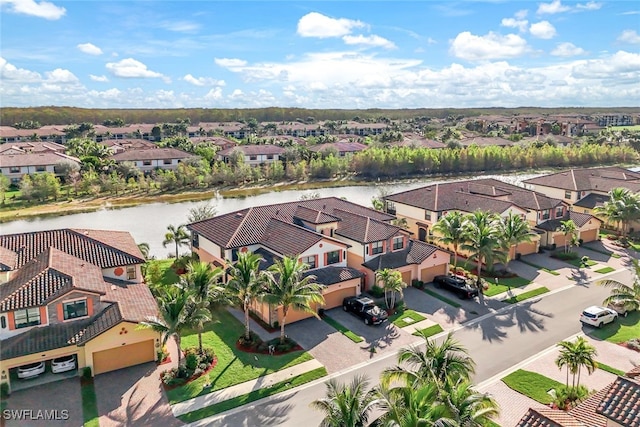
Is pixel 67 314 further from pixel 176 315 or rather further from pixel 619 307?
pixel 619 307

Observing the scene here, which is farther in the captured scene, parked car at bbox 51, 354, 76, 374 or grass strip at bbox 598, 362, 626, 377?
grass strip at bbox 598, 362, 626, 377

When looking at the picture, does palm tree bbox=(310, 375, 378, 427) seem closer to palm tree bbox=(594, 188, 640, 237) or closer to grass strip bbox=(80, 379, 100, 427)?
grass strip bbox=(80, 379, 100, 427)

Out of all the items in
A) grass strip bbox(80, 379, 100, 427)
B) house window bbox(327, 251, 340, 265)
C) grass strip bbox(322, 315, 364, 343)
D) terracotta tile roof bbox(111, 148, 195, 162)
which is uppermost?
terracotta tile roof bbox(111, 148, 195, 162)

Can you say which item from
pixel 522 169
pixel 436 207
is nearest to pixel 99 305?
pixel 436 207

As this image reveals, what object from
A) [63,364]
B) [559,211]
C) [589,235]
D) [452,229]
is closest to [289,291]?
[63,364]

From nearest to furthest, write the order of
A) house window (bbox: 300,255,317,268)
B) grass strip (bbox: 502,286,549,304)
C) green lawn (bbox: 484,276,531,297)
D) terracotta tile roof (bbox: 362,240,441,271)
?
house window (bbox: 300,255,317,268)
grass strip (bbox: 502,286,549,304)
terracotta tile roof (bbox: 362,240,441,271)
green lawn (bbox: 484,276,531,297)

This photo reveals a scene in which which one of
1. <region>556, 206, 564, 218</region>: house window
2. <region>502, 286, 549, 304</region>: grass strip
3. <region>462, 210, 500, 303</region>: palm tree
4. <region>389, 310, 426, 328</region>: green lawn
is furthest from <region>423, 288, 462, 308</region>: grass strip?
<region>556, 206, 564, 218</region>: house window
